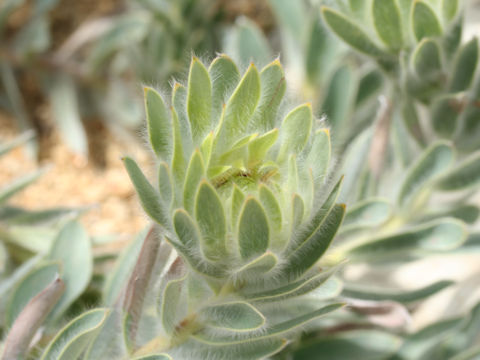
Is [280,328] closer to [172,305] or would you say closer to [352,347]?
[172,305]

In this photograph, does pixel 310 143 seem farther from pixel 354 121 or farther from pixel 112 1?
pixel 112 1

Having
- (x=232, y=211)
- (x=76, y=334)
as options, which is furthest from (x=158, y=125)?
(x=76, y=334)

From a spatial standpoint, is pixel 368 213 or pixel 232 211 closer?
pixel 232 211

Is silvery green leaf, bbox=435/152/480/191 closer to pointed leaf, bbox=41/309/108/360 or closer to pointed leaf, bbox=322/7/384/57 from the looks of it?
pointed leaf, bbox=322/7/384/57

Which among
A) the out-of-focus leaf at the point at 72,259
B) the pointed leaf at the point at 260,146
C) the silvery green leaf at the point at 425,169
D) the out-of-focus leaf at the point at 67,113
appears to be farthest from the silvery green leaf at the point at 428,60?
the out-of-focus leaf at the point at 67,113

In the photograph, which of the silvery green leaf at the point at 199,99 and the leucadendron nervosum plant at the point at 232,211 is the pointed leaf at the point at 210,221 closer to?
the leucadendron nervosum plant at the point at 232,211

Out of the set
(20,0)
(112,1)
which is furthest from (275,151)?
(112,1)
